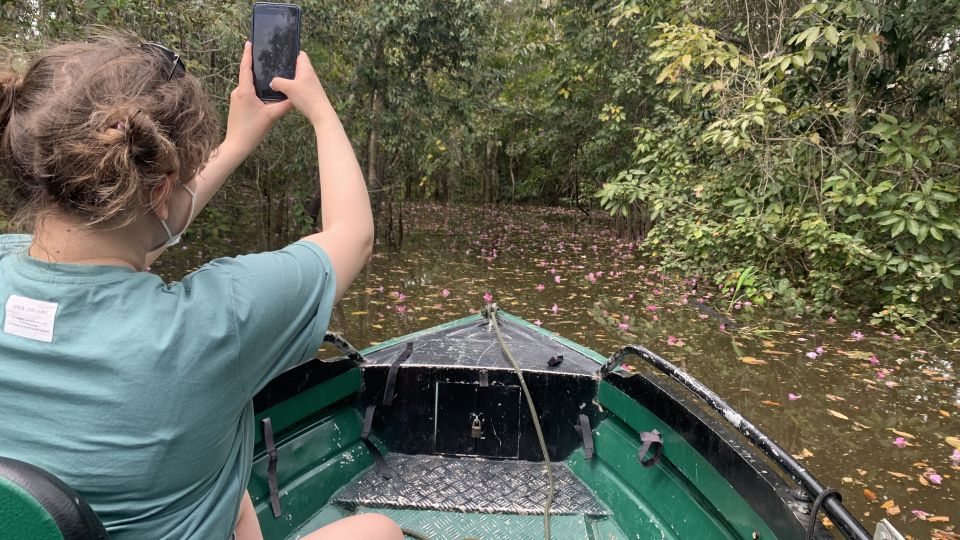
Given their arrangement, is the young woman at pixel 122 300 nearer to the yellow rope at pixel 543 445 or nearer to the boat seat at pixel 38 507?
the boat seat at pixel 38 507

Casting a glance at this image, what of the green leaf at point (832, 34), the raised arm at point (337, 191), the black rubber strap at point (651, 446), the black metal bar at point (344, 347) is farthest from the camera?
the green leaf at point (832, 34)

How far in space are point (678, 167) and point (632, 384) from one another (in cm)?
487

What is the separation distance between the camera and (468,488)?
2564mm

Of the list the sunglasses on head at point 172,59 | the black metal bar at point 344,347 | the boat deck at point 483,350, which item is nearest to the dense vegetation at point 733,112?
the boat deck at point 483,350

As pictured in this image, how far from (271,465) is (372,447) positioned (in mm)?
592

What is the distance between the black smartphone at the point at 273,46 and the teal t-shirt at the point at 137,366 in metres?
0.41

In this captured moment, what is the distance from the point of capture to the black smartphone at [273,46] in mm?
1118

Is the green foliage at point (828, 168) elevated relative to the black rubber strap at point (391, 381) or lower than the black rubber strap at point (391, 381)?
elevated

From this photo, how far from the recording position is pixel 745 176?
633 centimetres

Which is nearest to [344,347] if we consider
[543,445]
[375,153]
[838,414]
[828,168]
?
[543,445]

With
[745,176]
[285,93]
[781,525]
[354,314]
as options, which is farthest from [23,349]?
[745,176]

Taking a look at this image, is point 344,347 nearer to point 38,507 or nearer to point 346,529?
point 346,529

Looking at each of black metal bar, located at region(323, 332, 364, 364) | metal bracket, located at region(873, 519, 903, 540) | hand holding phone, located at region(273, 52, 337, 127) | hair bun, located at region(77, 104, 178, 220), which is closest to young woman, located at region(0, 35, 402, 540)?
hair bun, located at region(77, 104, 178, 220)

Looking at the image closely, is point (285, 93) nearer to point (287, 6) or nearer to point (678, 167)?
point (287, 6)
